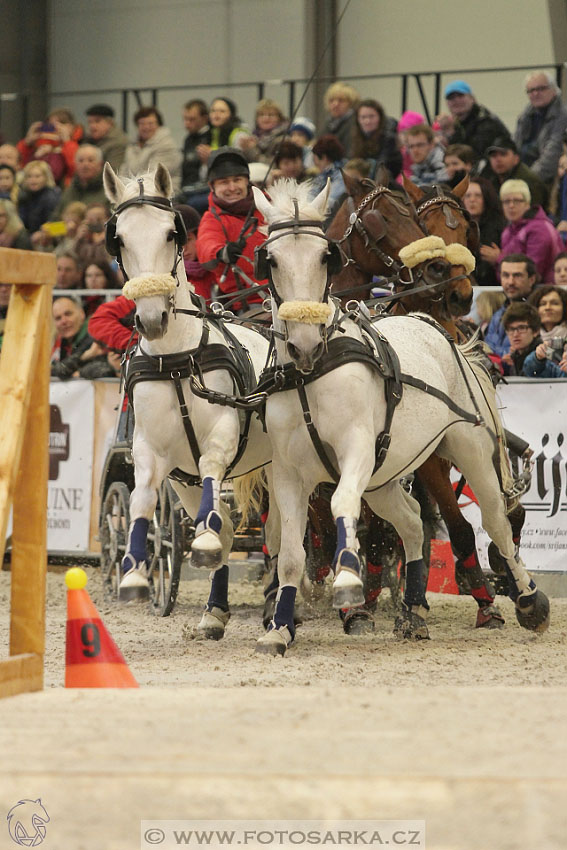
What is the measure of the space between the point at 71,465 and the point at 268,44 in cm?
928

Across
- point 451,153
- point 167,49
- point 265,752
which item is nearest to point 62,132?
Result: point 167,49

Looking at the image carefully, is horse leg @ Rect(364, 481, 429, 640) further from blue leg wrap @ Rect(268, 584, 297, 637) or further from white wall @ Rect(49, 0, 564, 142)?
white wall @ Rect(49, 0, 564, 142)

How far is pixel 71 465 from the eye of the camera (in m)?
9.95

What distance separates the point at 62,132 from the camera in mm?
16094

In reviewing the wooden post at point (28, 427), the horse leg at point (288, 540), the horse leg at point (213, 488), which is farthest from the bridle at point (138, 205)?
the wooden post at point (28, 427)

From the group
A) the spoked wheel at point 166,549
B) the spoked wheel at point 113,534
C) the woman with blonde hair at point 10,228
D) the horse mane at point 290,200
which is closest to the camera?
the horse mane at point 290,200

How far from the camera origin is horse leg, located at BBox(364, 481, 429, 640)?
6855 mm

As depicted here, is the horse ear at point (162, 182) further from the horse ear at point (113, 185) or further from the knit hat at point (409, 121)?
the knit hat at point (409, 121)

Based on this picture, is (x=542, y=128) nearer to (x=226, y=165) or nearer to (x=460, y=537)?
(x=226, y=165)

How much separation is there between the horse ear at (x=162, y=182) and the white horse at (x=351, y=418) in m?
0.44

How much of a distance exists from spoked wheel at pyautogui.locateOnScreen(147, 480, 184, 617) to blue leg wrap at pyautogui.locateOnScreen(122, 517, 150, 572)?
65.4 inches

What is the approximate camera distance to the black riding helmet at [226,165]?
8.05 metres

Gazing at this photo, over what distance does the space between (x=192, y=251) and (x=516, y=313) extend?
88.9 inches

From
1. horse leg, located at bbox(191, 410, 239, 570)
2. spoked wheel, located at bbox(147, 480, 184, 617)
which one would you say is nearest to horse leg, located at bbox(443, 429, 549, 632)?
horse leg, located at bbox(191, 410, 239, 570)
